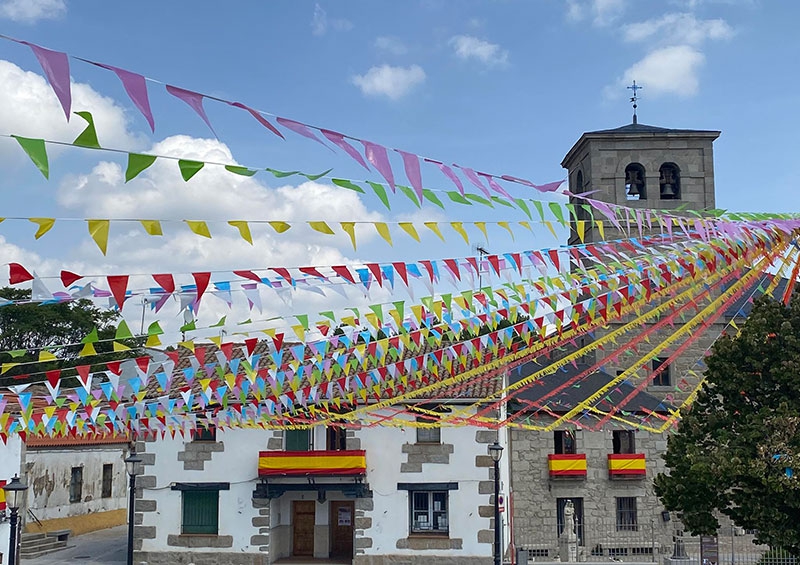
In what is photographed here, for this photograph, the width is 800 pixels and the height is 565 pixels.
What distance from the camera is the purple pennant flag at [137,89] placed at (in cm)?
373

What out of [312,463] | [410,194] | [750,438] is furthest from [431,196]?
[312,463]

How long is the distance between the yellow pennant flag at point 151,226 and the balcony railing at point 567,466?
17913 mm

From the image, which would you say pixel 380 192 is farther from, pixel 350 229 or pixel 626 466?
pixel 626 466

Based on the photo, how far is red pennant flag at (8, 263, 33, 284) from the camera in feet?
17.5

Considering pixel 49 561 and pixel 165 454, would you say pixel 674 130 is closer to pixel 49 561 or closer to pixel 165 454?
pixel 165 454

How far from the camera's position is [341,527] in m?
19.1

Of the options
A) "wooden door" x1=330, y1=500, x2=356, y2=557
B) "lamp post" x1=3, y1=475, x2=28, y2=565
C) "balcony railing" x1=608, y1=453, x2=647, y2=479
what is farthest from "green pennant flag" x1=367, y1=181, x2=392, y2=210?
"balcony railing" x1=608, y1=453, x2=647, y2=479

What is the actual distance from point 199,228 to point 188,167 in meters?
0.90

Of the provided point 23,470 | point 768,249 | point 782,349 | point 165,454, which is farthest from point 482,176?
point 23,470

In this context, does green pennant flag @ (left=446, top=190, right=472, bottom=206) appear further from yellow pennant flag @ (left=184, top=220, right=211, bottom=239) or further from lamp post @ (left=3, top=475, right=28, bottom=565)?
lamp post @ (left=3, top=475, right=28, bottom=565)

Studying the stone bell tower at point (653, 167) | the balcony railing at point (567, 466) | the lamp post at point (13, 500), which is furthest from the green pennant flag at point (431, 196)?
the stone bell tower at point (653, 167)

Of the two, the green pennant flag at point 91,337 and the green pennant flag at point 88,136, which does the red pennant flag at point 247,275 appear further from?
the green pennant flag at point 88,136

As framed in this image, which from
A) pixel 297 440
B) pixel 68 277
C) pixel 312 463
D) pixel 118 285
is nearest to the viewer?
pixel 68 277

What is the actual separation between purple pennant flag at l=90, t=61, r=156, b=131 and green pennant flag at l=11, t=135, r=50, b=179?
49 cm
